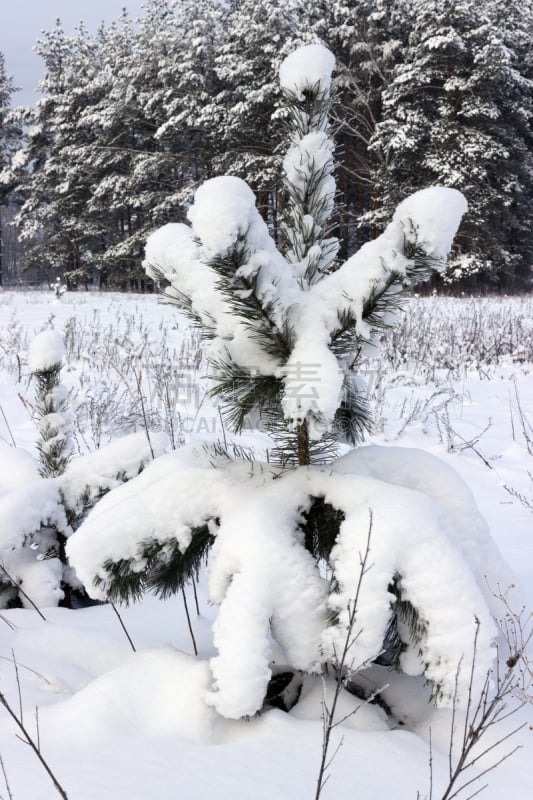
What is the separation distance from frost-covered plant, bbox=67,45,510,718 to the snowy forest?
639 inches

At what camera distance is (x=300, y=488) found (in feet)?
4.81

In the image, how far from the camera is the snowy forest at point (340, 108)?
1909cm

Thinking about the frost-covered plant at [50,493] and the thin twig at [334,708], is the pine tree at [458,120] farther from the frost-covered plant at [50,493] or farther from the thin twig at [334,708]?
the thin twig at [334,708]

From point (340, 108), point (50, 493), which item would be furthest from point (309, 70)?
point (340, 108)

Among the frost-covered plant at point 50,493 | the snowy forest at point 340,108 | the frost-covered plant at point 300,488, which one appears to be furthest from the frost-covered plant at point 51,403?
the snowy forest at point 340,108

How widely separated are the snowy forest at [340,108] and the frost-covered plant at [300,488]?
639 inches

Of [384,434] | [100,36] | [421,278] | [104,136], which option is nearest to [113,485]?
[421,278]

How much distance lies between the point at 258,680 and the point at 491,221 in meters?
25.5

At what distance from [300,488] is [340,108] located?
18103mm

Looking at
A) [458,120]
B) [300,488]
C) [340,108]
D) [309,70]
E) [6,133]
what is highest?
[6,133]

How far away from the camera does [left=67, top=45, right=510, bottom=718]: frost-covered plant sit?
1195 mm

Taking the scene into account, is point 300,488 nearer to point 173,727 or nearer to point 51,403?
point 173,727

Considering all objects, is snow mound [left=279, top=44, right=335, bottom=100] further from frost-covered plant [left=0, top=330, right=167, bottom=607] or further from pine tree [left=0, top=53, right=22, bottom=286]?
pine tree [left=0, top=53, right=22, bottom=286]

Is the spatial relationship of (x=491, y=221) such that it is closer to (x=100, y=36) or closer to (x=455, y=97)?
(x=455, y=97)
